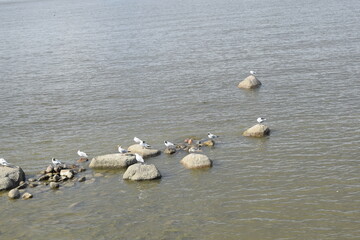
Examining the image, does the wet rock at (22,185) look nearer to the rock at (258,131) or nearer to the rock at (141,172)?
the rock at (141,172)

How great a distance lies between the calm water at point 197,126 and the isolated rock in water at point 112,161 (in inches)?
30.9

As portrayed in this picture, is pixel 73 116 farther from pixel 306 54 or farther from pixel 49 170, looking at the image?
pixel 306 54

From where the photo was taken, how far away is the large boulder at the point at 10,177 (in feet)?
85.1

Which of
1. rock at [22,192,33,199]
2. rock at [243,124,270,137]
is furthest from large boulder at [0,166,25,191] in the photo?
rock at [243,124,270,137]

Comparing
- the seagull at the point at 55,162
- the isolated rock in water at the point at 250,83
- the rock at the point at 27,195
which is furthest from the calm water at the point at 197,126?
the seagull at the point at 55,162

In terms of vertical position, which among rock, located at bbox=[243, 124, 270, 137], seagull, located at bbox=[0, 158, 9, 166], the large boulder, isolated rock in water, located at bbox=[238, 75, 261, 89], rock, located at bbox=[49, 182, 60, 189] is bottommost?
rock, located at bbox=[49, 182, 60, 189]

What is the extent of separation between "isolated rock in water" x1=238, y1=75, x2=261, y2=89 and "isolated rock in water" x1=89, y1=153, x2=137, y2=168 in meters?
14.9

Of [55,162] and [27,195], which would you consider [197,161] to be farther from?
[27,195]

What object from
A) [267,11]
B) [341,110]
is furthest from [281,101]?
Answer: [267,11]

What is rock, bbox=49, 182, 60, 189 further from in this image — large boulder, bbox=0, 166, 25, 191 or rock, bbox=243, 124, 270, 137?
rock, bbox=243, 124, 270, 137

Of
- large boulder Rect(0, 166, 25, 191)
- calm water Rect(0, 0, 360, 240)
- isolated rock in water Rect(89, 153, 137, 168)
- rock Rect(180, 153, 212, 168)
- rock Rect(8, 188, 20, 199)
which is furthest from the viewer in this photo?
isolated rock in water Rect(89, 153, 137, 168)

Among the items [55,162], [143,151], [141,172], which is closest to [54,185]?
[55,162]

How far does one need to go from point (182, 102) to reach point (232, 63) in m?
11.9

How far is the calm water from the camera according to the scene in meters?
21.7
